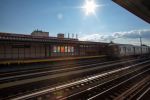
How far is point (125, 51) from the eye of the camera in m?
38.5

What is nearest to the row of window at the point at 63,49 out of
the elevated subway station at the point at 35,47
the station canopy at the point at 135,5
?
the elevated subway station at the point at 35,47

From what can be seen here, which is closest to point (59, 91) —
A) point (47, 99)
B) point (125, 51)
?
point (47, 99)

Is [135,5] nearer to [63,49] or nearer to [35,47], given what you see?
[35,47]

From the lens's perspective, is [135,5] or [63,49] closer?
[135,5]

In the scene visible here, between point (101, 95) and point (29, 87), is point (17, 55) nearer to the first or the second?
point (29, 87)

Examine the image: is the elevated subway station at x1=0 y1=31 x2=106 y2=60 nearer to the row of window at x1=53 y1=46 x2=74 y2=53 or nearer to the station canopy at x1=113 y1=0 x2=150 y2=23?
the row of window at x1=53 y1=46 x2=74 y2=53

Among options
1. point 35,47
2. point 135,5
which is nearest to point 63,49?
point 35,47

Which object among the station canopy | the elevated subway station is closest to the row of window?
the elevated subway station

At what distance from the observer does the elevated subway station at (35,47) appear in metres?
27.9

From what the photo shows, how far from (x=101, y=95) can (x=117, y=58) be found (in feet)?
93.8

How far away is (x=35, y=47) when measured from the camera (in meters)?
32.1

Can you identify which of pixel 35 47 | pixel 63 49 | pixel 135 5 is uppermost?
pixel 135 5

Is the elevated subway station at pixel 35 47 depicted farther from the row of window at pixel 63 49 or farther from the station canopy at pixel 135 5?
the station canopy at pixel 135 5

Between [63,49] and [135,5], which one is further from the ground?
[135,5]
